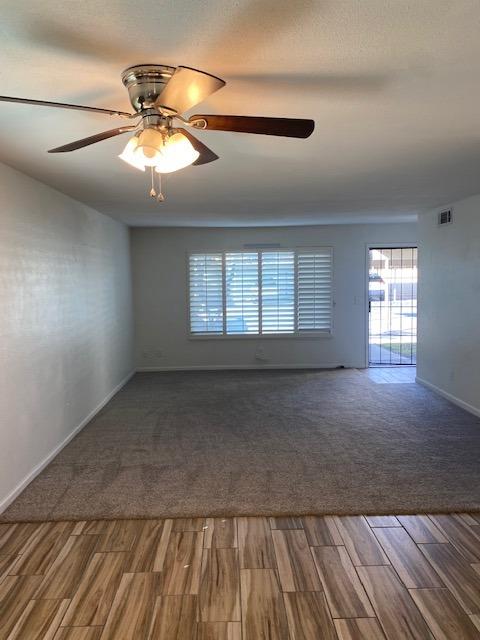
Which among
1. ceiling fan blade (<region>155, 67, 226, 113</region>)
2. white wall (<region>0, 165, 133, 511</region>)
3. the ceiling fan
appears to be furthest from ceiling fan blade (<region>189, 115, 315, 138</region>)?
white wall (<region>0, 165, 133, 511</region>)

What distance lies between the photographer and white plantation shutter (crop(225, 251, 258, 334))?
6.93 m

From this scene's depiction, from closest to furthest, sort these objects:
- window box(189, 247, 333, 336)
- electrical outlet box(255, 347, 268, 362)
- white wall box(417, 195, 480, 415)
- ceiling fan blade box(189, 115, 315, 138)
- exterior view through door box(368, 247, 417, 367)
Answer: ceiling fan blade box(189, 115, 315, 138) < white wall box(417, 195, 480, 415) < window box(189, 247, 333, 336) < electrical outlet box(255, 347, 268, 362) < exterior view through door box(368, 247, 417, 367)

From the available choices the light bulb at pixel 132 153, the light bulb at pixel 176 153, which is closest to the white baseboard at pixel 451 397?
the light bulb at pixel 176 153

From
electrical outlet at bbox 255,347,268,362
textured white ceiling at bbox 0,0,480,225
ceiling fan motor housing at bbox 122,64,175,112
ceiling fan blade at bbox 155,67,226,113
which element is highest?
textured white ceiling at bbox 0,0,480,225

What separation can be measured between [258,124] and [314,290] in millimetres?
5480

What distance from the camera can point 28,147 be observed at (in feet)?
8.30

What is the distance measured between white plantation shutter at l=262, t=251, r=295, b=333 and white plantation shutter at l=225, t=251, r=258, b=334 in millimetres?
160

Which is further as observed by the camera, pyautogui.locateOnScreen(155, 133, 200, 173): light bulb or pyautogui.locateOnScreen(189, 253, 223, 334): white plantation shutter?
pyautogui.locateOnScreen(189, 253, 223, 334): white plantation shutter

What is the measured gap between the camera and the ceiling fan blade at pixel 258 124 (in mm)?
1554

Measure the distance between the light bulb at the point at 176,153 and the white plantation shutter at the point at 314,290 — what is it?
5.33 meters

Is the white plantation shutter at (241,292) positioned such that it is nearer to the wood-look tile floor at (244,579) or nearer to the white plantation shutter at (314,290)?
the white plantation shutter at (314,290)

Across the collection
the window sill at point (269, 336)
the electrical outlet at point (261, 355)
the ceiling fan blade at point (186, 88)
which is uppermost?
the ceiling fan blade at point (186, 88)

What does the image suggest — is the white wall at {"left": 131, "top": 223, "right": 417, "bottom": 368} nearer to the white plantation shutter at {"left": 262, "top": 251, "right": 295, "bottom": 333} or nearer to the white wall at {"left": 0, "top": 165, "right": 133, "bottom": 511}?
the white plantation shutter at {"left": 262, "top": 251, "right": 295, "bottom": 333}

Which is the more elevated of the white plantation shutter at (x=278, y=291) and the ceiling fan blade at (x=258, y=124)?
the ceiling fan blade at (x=258, y=124)
